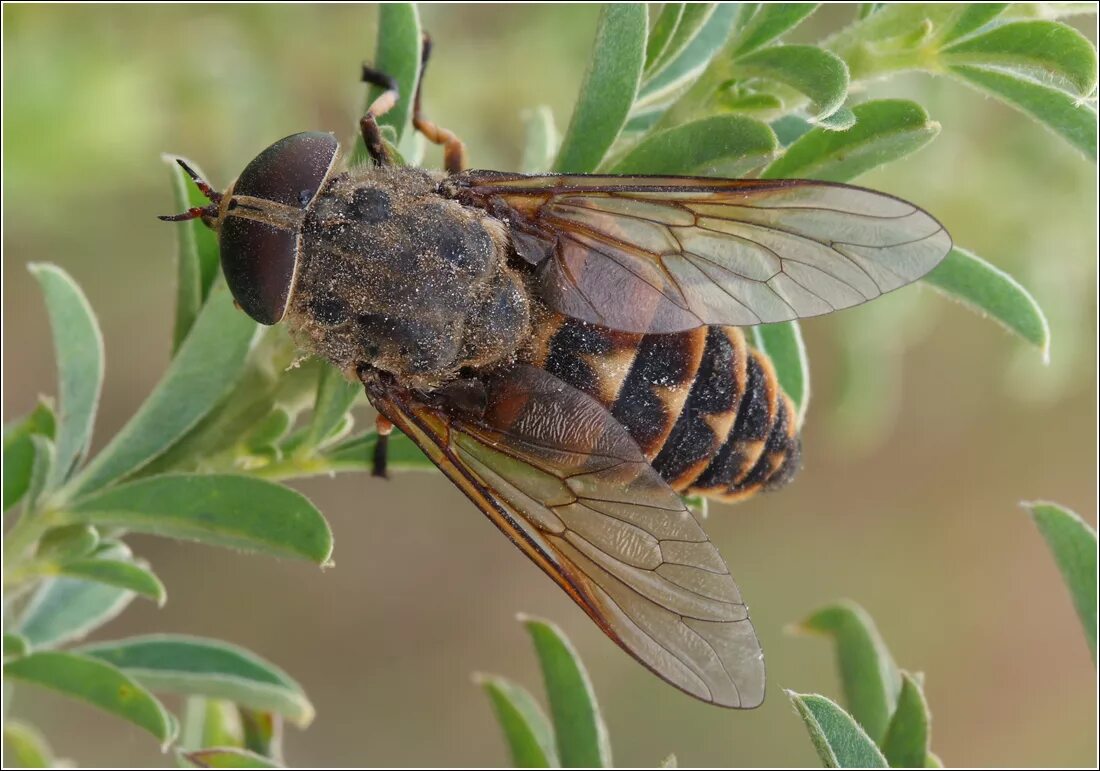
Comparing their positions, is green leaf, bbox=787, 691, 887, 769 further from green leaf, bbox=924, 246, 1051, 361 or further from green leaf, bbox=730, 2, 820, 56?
green leaf, bbox=730, 2, 820, 56

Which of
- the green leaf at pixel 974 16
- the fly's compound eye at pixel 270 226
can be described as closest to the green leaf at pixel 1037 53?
the green leaf at pixel 974 16

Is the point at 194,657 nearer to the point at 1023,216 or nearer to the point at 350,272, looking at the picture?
the point at 350,272

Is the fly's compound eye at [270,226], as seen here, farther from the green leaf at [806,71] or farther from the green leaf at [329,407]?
the green leaf at [806,71]

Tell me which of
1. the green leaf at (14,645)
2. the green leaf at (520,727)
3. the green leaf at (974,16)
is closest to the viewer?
the green leaf at (974,16)

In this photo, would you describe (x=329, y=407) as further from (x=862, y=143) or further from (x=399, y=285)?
(x=862, y=143)

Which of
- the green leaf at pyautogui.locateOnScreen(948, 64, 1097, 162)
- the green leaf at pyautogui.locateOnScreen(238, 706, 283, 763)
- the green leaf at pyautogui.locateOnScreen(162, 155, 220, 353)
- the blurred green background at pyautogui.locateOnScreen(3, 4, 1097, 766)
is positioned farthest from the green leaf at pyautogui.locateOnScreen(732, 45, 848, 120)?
the blurred green background at pyautogui.locateOnScreen(3, 4, 1097, 766)

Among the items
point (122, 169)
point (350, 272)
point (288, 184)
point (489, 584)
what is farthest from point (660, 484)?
point (489, 584)
